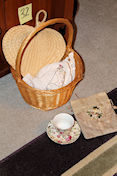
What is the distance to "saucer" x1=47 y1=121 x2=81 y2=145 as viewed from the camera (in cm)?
149

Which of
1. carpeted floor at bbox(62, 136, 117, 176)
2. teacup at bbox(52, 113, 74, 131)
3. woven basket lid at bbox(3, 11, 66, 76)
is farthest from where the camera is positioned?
woven basket lid at bbox(3, 11, 66, 76)

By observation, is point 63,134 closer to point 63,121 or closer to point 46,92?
point 63,121

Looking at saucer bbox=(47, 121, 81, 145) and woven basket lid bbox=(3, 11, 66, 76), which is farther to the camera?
woven basket lid bbox=(3, 11, 66, 76)

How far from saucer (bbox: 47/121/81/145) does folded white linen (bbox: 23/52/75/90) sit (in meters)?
0.26

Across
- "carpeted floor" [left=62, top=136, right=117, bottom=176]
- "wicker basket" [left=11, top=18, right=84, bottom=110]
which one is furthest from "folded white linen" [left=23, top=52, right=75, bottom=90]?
"carpeted floor" [left=62, top=136, right=117, bottom=176]

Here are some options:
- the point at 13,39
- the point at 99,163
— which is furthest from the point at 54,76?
the point at 99,163

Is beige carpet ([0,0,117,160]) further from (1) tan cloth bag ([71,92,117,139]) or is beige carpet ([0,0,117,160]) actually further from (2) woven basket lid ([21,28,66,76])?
(2) woven basket lid ([21,28,66,76])

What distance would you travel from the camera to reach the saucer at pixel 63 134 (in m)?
1.49

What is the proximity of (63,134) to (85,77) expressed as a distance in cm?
58

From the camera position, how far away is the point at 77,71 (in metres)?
1.65

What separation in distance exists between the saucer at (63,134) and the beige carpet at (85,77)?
3.5 inches

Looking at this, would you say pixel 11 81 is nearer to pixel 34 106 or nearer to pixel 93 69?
pixel 34 106

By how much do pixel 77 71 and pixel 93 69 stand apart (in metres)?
0.38

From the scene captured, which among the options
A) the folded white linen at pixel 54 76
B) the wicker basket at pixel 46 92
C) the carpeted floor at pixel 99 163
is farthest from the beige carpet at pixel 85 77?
the carpeted floor at pixel 99 163
